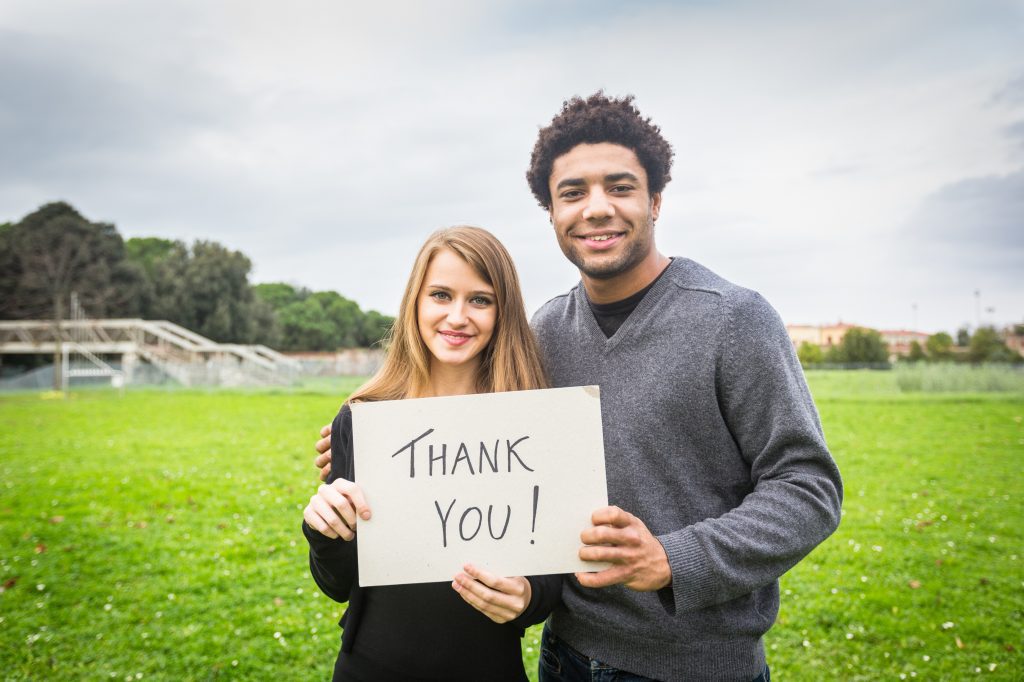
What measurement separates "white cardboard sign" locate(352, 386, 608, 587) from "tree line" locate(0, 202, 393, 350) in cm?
4251

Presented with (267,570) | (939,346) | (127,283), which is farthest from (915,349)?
(127,283)

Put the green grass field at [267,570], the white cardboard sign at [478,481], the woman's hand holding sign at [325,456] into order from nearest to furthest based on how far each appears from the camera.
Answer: the white cardboard sign at [478,481] < the woman's hand holding sign at [325,456] < the green grass field at [267,570]

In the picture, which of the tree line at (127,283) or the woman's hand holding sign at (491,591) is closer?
the woman's hand holding sign at (491,591)

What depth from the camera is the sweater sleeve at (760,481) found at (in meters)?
1.64

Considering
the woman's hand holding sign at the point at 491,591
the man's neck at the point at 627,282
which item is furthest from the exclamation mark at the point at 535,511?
the man's neck at the point at 627,282

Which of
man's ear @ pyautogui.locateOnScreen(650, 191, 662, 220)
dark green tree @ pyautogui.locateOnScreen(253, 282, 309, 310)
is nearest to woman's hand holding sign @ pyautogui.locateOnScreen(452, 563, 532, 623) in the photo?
man's ear @ pyautogui.locateOnScreen(650, 191, 662, 220)

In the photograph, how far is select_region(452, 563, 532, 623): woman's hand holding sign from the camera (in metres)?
1.72

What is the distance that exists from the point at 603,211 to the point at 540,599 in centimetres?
129

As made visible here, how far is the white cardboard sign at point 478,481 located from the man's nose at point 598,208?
0.74 metres

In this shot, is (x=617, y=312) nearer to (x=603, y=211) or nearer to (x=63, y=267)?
(x=603, y=211)

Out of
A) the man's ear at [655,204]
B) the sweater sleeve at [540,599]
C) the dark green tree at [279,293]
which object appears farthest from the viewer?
the dark green tree at [279,293]

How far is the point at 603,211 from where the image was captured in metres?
2.18

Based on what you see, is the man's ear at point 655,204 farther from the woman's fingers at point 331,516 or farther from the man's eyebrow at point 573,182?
the woman's fingers at point 331,516

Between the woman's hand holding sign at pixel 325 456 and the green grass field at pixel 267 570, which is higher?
the woman's hand holding sign at pixel 325 456
